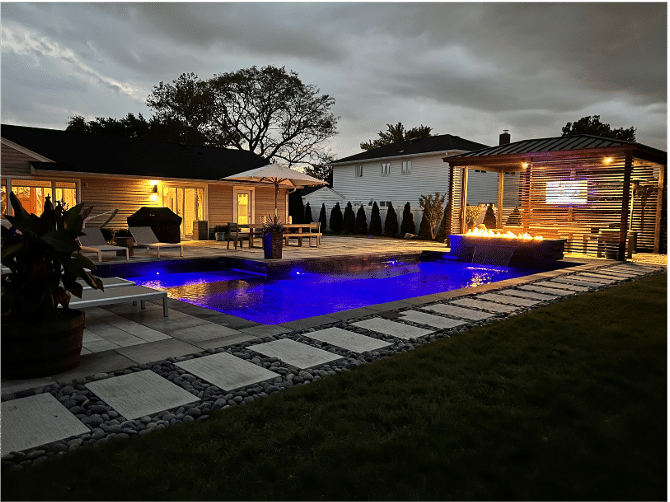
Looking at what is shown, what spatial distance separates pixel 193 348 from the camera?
13.3ft

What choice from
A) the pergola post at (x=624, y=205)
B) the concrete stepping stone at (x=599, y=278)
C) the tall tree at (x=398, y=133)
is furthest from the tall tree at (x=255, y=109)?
the concrete stepping stone at (x=599, y=278)

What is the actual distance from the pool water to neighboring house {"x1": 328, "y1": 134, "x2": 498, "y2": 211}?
34.9ft

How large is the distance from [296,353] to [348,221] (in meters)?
20.0

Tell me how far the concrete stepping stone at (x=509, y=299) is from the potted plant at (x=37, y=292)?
497 cm

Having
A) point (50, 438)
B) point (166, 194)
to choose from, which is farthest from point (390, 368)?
point (166, 194)

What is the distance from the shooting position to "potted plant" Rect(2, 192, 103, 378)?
322 cm

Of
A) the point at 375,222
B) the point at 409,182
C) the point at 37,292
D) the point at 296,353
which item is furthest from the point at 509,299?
the point at 409,182

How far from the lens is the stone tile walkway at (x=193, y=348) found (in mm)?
2689

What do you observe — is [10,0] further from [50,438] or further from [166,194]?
[166,194]

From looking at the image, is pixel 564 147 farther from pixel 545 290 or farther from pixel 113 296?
pixel 113 296

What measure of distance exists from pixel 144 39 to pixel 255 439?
3328 millimetres

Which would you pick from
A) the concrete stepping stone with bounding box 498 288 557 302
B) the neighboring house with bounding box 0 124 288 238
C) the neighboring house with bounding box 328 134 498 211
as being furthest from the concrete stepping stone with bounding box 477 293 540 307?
the neighboring house with bounding box 328 134 498 211

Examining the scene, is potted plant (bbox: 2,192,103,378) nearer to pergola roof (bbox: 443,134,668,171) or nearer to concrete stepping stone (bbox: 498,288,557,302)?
concrete stepping stone (bbox: 498,288,557,302)

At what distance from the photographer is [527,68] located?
784cm
